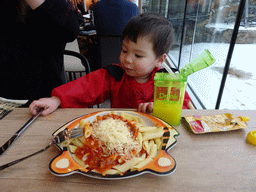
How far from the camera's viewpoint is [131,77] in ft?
3.73

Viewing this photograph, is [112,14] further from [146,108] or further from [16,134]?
[16,134]

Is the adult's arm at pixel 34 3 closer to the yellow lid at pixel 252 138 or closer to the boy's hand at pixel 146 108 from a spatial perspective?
the boy's hand at pixel 146 108

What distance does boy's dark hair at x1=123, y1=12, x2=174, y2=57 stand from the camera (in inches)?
35.6

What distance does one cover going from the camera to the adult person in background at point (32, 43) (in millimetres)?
1005

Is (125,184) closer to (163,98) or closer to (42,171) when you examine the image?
(42,171)

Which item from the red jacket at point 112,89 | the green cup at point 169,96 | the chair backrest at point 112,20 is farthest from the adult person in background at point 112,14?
the green cup at point 169,96

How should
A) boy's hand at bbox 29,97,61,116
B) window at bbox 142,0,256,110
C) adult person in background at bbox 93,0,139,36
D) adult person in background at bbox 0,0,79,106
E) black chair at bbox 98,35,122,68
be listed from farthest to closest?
black chair at bbox 98,35,122,68 < adult person in background at bbox 93,0,139,36 < window at bbox 142,0,256,110 < adult person in background at bbox 0,0,79,106 < boy's hand at bbox 29,97,61,116

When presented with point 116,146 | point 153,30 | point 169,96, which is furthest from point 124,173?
point 153,30

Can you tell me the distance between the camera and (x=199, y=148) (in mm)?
595

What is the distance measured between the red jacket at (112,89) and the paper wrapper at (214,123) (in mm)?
273

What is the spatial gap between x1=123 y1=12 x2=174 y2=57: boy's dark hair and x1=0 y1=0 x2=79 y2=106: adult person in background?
17.4 inches

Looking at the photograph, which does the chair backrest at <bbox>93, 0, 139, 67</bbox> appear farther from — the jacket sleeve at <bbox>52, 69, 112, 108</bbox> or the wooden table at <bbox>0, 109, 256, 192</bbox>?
the wooden table at <bbox>0, 109, 256, 192</bbox>

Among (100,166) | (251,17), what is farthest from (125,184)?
(251,17)

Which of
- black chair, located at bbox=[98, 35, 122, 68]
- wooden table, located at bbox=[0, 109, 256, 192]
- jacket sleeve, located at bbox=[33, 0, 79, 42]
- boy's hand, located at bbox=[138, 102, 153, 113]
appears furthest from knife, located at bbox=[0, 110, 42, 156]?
black chair, located at bbox=[98, 35, 122, 68]
